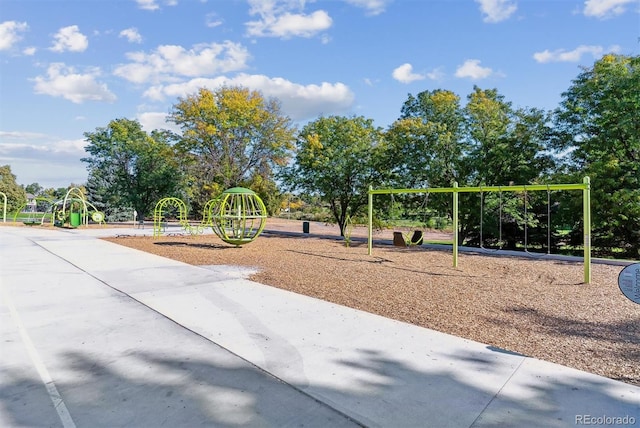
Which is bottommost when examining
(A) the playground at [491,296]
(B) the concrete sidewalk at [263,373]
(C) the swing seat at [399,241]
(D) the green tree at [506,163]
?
(B) the concrete sidewalk at [263,373]

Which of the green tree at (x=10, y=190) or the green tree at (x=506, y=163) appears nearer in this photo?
the green tree at (x=506, y=163)

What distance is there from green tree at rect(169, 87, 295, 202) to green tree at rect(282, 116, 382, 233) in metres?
7.20

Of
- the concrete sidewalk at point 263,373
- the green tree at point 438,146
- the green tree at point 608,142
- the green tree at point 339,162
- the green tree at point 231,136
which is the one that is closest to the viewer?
the concrete sidewalk at point 263,373

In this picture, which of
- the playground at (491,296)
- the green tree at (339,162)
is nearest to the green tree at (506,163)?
the playground at (491,296)

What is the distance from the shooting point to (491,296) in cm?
658

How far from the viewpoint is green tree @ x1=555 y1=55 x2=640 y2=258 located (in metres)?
12.0

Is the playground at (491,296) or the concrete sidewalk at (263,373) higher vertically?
the playground at (491,296)

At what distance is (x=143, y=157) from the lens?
3444 cm

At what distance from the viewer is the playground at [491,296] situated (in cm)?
424

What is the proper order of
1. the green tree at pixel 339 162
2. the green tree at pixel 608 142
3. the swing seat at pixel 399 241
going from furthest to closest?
the green tree at pixel 339 162 < the swing seat at pixel 399 241 < the green tree at pixel 608 142

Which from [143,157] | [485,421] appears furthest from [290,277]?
[143,157]

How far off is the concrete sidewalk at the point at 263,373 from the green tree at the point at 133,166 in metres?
30.1

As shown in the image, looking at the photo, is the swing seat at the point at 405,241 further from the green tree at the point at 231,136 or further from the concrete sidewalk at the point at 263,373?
the green tree at the point at 231,136

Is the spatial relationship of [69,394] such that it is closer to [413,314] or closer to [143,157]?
[413,314]
